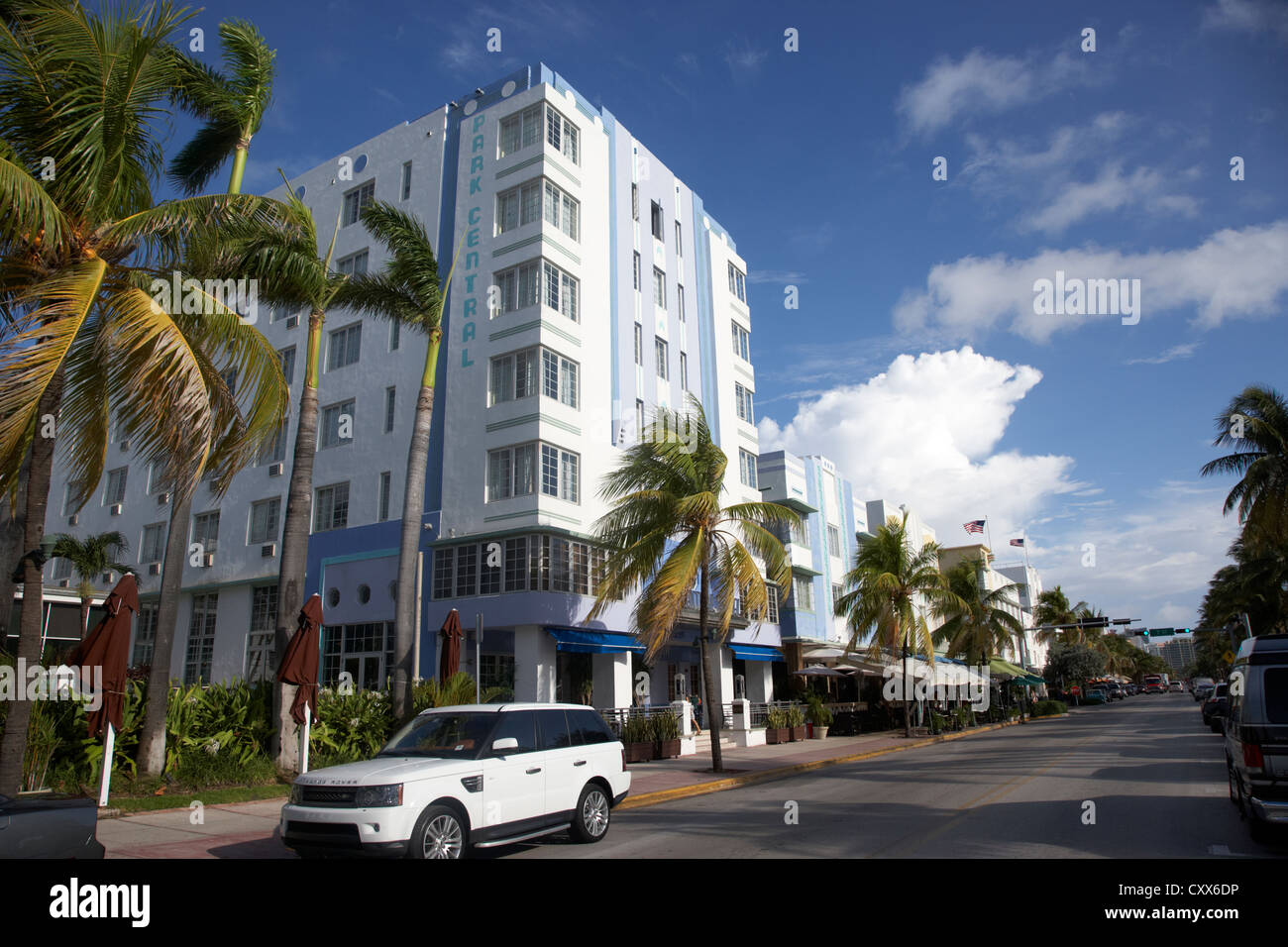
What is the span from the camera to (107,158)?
9.09 meters

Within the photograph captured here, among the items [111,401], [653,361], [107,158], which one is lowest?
[111,401]

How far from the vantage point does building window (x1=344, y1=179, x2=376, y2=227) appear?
32438mm

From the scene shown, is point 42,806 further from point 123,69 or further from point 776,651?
point 776,651

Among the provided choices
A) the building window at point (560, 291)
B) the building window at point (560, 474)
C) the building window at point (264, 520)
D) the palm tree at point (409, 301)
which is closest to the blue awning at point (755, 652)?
the building window at point (560, 474)

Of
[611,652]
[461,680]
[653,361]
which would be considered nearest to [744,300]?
[653,361]

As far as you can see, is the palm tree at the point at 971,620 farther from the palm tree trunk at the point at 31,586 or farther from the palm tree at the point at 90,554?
the palm tree trunk at the point at 31,586

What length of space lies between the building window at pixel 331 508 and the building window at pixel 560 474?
8371 mm

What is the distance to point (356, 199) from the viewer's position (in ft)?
108

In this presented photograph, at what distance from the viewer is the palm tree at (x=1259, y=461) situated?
97.3ft

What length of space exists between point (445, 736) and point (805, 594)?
3163 centimetres

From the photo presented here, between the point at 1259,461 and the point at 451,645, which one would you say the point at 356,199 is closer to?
the point at 451,645

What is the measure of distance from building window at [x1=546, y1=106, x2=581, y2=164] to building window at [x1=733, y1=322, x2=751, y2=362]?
1226cm

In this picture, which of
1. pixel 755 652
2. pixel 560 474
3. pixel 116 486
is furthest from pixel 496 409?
pixel 116 486

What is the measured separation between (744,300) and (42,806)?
37.8 meters
